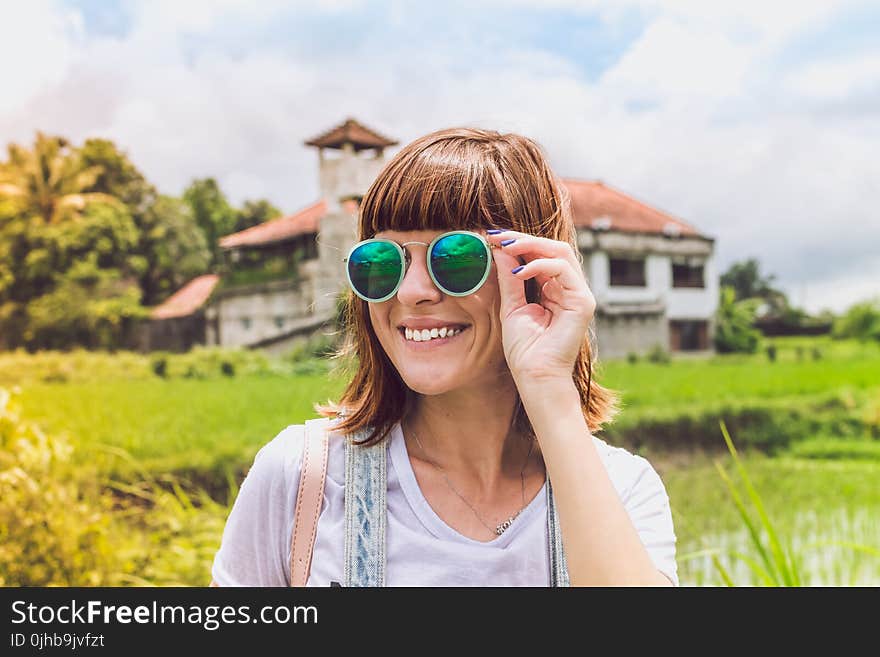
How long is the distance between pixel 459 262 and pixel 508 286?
2.2 inches

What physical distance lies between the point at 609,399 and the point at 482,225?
0.29m

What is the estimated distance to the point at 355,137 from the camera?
12.3ft

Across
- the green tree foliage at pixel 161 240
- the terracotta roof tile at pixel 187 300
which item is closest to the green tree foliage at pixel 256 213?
the green tree foliage at pixel 161 240

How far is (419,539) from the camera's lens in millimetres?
890

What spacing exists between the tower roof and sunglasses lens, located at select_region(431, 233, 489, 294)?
115 inches

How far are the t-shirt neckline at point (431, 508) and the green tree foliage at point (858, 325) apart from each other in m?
4.10

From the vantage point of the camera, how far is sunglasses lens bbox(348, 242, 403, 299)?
0.90 metres

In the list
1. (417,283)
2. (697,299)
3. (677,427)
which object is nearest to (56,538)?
(417,283)

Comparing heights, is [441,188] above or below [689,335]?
above

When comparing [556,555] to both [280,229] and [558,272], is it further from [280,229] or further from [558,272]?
[280,229]

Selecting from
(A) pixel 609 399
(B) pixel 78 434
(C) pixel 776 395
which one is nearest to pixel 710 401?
(C) pixel 776 395
